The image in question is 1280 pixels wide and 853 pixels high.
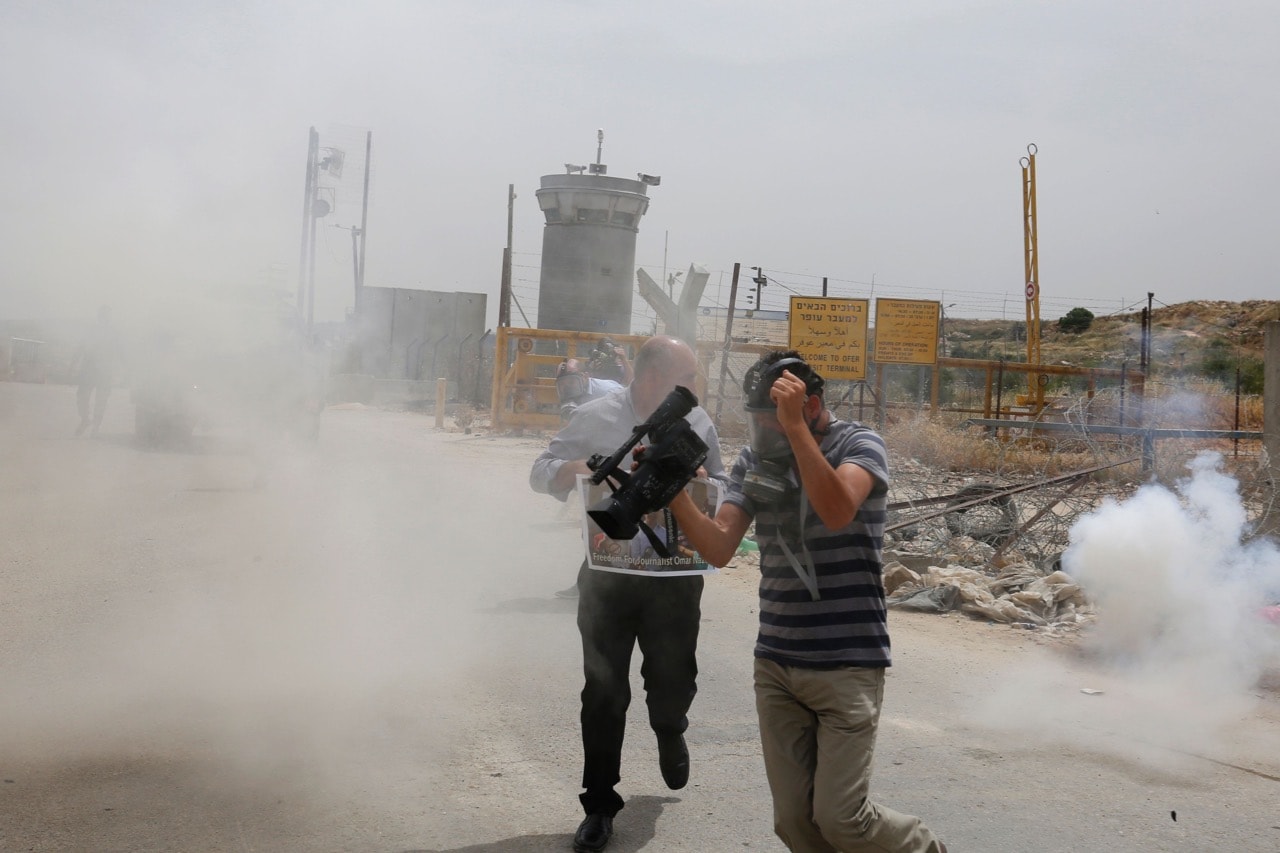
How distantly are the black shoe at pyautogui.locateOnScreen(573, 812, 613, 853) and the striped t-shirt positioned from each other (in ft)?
3.62

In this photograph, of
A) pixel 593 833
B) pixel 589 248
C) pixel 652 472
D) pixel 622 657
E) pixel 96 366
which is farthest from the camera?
pixel 589 248

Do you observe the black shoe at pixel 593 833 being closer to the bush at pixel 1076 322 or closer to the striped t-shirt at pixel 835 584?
the striped t-shirt at pixel 835 584

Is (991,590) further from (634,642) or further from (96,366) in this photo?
(96,366)

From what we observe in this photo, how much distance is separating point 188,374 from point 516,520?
12.1 feet

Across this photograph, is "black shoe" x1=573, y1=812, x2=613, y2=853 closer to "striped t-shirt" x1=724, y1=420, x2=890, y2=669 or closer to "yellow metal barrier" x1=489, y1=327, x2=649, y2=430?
"striped t-shirt" x1=724, y1=420, x2=890, y2=669

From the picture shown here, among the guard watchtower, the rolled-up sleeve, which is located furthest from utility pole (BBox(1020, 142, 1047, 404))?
the rolled-up sleeve

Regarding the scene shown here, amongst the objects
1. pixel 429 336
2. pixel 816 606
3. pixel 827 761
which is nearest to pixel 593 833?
pixel 827 761

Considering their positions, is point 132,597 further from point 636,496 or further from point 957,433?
point 957,433

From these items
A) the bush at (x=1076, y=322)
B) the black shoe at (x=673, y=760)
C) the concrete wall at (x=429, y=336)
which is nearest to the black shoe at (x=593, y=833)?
the black shoe at (x=673, y=760)

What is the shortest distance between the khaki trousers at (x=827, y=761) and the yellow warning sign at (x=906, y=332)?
1543 centimetres

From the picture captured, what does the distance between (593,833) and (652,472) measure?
1.51 m

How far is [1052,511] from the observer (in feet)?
30.1

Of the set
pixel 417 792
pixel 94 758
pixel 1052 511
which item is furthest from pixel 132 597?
pixel 1052 511

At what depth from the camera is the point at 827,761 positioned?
3002 millimetres
